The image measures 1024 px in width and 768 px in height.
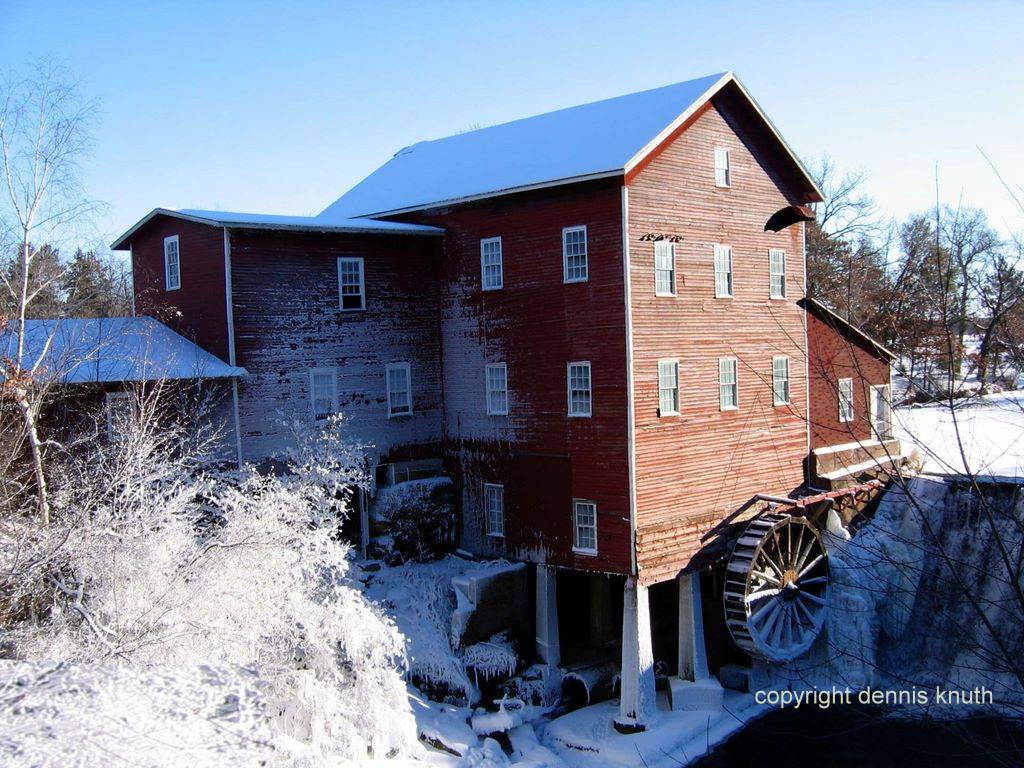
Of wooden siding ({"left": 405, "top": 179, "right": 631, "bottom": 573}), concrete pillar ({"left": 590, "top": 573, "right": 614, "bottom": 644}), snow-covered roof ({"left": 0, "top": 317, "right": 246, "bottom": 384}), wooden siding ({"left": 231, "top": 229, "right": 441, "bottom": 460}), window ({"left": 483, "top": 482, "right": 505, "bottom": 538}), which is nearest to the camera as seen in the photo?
snow-covered roof ({"left": 0, "top": 317, "right": 246, "bottom": 384})

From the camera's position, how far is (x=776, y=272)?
2469cm

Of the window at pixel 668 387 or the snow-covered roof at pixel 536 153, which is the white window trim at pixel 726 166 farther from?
the window at pixel 668 387

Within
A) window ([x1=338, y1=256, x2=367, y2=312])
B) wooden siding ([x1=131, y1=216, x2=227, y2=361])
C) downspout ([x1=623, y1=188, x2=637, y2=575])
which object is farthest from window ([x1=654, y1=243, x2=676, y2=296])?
wooden siding ([x1=131, y1=216, x2=227, y2=361])

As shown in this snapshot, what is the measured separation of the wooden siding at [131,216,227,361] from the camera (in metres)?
21.2

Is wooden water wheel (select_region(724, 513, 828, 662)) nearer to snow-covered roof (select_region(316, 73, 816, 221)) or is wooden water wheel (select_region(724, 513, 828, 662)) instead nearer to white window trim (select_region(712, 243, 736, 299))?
white window trim (select_region(712, 243, 736, 299))

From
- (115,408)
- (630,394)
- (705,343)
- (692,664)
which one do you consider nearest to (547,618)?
(692,664)

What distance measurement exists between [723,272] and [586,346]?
487 cm

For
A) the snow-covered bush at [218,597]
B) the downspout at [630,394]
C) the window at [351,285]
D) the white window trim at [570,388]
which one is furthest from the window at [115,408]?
the downspout at [630,394]

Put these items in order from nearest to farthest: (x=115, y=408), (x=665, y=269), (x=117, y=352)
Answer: (x=115, y=408), (x=117, y=352), (x=665, y=269)

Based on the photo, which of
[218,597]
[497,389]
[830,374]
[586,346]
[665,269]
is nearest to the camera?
[218,597]

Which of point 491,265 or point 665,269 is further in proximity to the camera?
point 491,265

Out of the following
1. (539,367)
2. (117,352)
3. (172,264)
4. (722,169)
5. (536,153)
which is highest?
(536,153)

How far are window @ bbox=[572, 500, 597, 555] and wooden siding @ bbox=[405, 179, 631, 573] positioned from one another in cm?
17

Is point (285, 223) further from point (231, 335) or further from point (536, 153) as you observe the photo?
point (536, 153)
